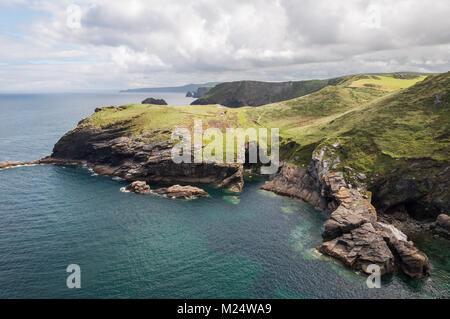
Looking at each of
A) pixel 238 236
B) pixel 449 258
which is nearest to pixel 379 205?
pixel 449 258

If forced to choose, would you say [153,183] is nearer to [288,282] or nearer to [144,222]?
[144,222]

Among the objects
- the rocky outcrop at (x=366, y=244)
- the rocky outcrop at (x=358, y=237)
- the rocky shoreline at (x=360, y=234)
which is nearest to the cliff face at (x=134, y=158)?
the rocky shoreline at (x=360, y=234)

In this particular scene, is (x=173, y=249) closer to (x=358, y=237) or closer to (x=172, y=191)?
(x=172, y=191)

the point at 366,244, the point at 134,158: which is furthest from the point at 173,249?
the point at 134,158

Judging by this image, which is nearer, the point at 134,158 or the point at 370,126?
the point at 370,126

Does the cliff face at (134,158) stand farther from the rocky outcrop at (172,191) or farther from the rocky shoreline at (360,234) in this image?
the rocky shoreline at (360,234)
